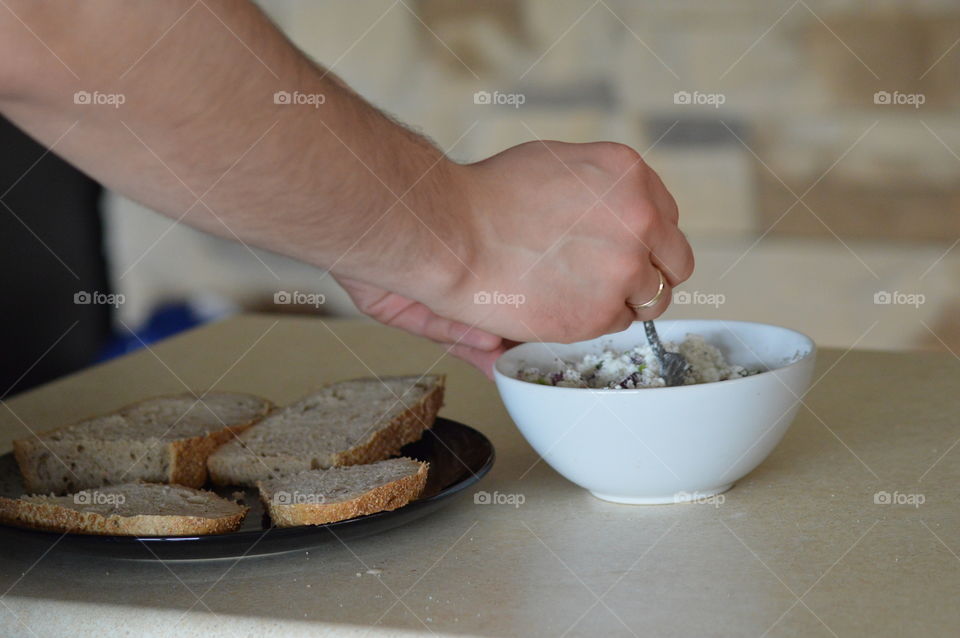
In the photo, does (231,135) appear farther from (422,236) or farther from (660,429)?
(660,429)

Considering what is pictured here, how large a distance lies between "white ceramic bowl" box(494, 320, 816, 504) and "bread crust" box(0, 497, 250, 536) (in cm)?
28

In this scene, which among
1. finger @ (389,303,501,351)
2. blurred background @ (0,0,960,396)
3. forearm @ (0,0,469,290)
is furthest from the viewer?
blurred background @ (0,0,960,396)

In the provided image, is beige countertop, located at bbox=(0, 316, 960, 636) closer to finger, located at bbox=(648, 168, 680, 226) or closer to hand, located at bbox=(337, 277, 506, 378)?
hand, located at bbox=(337, 277, 506, 378)

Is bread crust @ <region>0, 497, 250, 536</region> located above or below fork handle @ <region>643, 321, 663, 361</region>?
below

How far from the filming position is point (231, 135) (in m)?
0.80

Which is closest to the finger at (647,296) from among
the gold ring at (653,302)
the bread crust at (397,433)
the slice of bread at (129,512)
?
the gold ring at (653,302)

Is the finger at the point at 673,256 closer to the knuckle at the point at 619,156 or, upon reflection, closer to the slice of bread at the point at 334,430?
the knuckle at the point at 619,156

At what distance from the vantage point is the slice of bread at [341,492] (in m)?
0.92

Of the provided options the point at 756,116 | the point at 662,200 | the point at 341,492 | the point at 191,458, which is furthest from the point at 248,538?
the point at 756,116

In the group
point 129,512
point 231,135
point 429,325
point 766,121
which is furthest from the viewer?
point 766,121

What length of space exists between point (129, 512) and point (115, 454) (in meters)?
0.18

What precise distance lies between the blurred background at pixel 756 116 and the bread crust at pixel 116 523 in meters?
1.95

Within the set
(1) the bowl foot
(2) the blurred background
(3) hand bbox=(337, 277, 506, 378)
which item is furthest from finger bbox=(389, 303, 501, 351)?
(2) the blurred background

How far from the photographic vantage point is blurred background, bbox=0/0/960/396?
2.86 m
